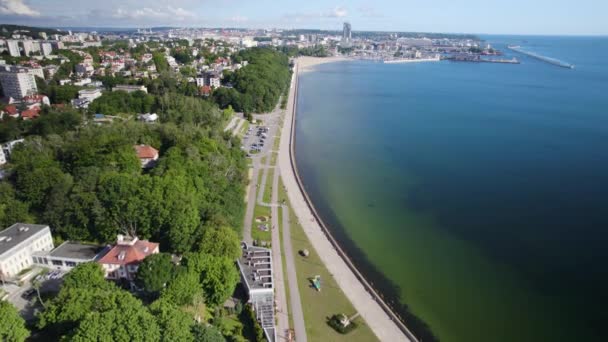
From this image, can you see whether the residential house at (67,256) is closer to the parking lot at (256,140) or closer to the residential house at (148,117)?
the parking lot at (256,140)

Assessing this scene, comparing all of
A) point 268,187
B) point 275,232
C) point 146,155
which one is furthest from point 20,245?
point 268,187

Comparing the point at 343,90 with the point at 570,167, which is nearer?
the point at 570,167

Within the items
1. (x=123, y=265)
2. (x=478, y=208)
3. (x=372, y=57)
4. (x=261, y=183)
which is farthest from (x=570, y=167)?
(x=372, y=57)

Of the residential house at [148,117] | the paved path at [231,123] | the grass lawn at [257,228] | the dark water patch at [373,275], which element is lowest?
the dark water patch at [373,275]

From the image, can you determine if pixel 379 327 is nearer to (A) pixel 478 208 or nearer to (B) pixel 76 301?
(B) pixel 76 301

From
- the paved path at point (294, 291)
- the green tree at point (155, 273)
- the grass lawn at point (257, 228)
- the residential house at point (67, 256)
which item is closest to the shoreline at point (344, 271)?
the paved path at point (294, 291)

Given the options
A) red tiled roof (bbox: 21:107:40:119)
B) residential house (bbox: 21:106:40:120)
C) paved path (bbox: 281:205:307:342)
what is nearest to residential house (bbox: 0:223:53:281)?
paved path (bbox: 281:205:307:342)

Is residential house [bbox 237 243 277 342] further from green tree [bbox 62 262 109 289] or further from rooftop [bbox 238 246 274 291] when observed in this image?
green tree [bbox 62 262 109 289]
